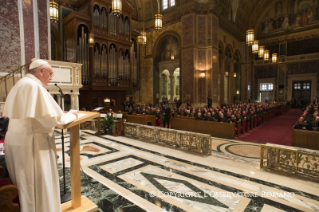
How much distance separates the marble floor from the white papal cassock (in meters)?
1.31

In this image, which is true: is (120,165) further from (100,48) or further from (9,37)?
(100,48)

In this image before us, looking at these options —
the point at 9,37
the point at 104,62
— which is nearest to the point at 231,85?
the point at 104,62

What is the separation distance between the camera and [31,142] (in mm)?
1856

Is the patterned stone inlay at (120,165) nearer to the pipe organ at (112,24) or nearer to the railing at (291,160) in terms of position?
the railing at (291,160)

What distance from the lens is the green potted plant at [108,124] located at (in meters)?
7.96

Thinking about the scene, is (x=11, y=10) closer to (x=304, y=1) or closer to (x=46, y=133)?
(x=46, y=133)

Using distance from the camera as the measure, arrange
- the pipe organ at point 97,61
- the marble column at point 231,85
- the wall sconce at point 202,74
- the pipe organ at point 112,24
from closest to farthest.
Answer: the pipe organ at point 97,61 < the pipe organ at point 112,24 < the wall sconce at point 202,74 < the marble column at point 231,85

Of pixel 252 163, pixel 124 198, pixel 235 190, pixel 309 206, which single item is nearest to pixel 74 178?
pixel 124 198

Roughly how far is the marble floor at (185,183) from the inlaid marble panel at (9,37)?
3980 millimetres

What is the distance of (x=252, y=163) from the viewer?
4934 mm

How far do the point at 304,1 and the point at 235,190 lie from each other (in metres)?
28.4

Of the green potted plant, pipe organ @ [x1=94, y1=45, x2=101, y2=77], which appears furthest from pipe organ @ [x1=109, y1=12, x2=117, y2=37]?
the green potted plant

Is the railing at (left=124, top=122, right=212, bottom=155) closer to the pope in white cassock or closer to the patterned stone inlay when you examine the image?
the patterned stone inlay

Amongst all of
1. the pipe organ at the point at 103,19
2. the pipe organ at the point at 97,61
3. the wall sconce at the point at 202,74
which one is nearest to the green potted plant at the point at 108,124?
the pipe organ at the point at 97,61
